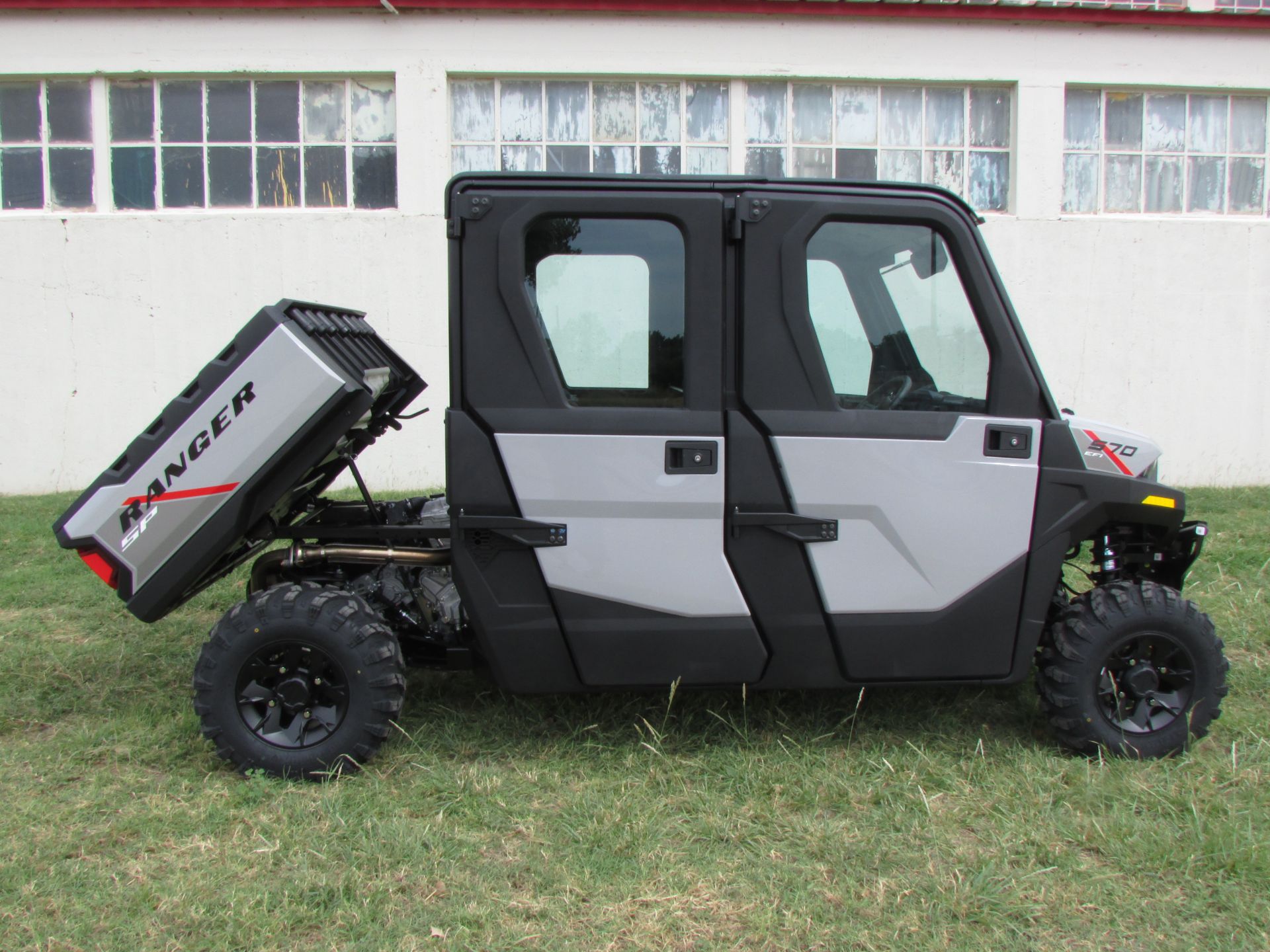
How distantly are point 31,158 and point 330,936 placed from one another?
9188 millimetres

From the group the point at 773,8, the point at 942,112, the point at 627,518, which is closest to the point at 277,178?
the point at 773,8

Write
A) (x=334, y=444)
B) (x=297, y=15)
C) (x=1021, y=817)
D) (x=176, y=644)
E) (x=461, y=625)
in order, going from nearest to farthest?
(x=1021, y=817), (x=334, y=444), (x=461, y=625), (x=176, y=644), (x=297, y=15)

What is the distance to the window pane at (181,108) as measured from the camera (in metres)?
8.90

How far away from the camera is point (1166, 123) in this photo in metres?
9.61

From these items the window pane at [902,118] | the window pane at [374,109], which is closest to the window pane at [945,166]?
the window pane at [902,118]

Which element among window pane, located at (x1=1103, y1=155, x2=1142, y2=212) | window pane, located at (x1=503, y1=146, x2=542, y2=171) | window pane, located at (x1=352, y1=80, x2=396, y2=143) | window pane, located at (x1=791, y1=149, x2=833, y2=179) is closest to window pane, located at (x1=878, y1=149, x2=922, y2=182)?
window pane, located at (x1=791, y1=149, x2=833, y2=179)

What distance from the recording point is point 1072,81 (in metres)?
9.27

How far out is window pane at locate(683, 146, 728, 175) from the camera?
357 inches

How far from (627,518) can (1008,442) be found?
1.35m

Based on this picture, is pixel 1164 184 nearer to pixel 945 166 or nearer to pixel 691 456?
pixel 945 166

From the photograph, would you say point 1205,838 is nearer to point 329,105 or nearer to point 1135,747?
point 1135,747

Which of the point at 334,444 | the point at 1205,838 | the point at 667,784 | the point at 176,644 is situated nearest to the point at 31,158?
the point at 176,644

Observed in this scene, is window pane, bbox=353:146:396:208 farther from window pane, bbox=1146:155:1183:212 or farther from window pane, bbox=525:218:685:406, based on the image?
window pane, bbox=1146:155:1183:212

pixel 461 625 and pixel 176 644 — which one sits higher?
pixel 461 625
